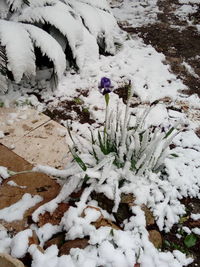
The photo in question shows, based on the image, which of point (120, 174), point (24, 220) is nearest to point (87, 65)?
point (120, 174)

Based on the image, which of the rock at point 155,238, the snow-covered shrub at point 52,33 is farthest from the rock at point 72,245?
the snow-covered shrub at point 52,33

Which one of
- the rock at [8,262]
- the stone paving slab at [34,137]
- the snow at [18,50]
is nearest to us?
the rock at [8,262]

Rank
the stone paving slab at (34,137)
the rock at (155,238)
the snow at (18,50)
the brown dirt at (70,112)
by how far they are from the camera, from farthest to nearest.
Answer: the brown dirt at (70,112), the snow at (18,50), the stone paving slab at (34,137), the rock at (155,238)

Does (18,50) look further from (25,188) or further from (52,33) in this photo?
(25,188)

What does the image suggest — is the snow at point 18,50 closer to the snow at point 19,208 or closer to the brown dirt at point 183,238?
the snow at point 19,208

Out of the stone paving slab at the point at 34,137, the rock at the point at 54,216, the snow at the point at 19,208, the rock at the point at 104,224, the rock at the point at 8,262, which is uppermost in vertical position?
the rock at the point at 8,262

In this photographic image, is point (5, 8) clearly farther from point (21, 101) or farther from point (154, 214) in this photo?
point (154, 214)

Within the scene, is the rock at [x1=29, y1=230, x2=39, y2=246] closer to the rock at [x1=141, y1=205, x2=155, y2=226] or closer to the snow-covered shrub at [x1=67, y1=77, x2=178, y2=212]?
the snow-covered shrub at [x1=67, y1=77, x2=178, y2=212]
